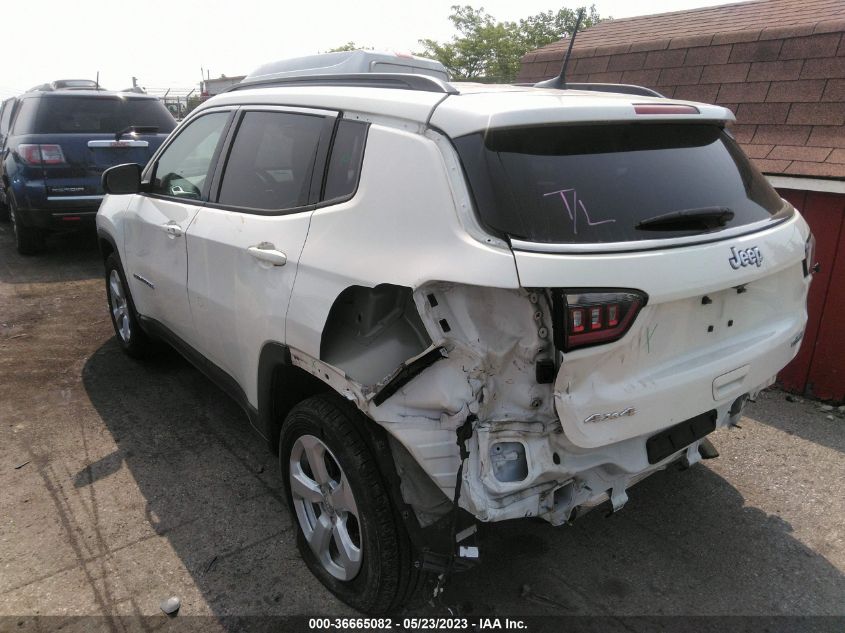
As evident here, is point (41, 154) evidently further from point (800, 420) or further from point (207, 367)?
point (800, 420)

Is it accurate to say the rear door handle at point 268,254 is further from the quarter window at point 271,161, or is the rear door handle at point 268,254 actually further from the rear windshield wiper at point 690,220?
the rear windshield wiper at point 690,220

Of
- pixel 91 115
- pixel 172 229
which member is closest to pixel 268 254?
pixel 172 229

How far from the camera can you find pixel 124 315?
16.6 feet

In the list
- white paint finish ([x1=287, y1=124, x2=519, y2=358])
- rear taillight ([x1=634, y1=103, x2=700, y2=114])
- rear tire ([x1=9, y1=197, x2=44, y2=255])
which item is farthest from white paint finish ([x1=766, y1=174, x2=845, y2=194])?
rear tire ([x1=9, y1=197, x2=44, y2=255])

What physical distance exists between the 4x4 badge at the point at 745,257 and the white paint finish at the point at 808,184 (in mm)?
2148

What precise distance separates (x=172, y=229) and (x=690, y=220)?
8.84 feet

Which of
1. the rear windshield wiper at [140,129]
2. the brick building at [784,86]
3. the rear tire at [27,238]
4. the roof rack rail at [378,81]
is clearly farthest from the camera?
the rear tire at [27,238]

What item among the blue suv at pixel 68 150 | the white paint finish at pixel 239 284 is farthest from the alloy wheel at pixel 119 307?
the blue suv at pixel 68 150

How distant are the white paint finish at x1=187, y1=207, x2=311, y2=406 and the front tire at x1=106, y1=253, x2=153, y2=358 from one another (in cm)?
143

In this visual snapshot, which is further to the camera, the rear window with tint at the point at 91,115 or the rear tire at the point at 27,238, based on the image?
the rear tire at the point at 27,238

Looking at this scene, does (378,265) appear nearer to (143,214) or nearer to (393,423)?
(393,423)

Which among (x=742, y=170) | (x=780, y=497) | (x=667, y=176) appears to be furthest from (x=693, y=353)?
(x=780, y=497)

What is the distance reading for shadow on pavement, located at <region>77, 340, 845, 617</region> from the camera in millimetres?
2695

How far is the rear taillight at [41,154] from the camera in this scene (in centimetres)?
766
